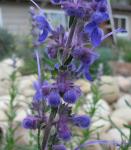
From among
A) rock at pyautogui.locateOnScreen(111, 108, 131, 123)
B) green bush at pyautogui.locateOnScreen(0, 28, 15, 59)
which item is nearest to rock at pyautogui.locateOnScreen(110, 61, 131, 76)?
green bush at pyautogui.locateOnScreen(0, 28, 15, 59)

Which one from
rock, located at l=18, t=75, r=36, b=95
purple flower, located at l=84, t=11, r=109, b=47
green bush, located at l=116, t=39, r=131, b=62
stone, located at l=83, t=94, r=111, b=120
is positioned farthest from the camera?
green bush, located at l=116, t=39, r=131, b=62

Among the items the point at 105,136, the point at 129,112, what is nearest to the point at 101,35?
the point at 105,136

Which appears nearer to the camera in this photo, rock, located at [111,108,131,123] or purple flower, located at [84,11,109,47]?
purple flower, located at [84,11,109,47]

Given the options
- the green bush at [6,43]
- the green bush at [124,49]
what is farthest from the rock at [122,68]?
the green bush at [6,43]

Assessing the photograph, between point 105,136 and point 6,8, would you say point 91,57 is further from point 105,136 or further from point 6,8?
point 6,8

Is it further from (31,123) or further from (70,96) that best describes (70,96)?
(31,123)

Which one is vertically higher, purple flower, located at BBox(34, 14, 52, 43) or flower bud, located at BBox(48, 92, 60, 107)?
purple flower, located at BBox(34, 14, 52, 43)

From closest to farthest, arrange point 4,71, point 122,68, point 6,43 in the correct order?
point 4,71
point 122,68
point 6,43

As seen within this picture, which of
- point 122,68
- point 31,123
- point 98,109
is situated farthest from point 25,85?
point 122,68

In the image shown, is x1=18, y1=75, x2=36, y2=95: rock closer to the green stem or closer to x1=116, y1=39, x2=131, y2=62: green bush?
the green stem
